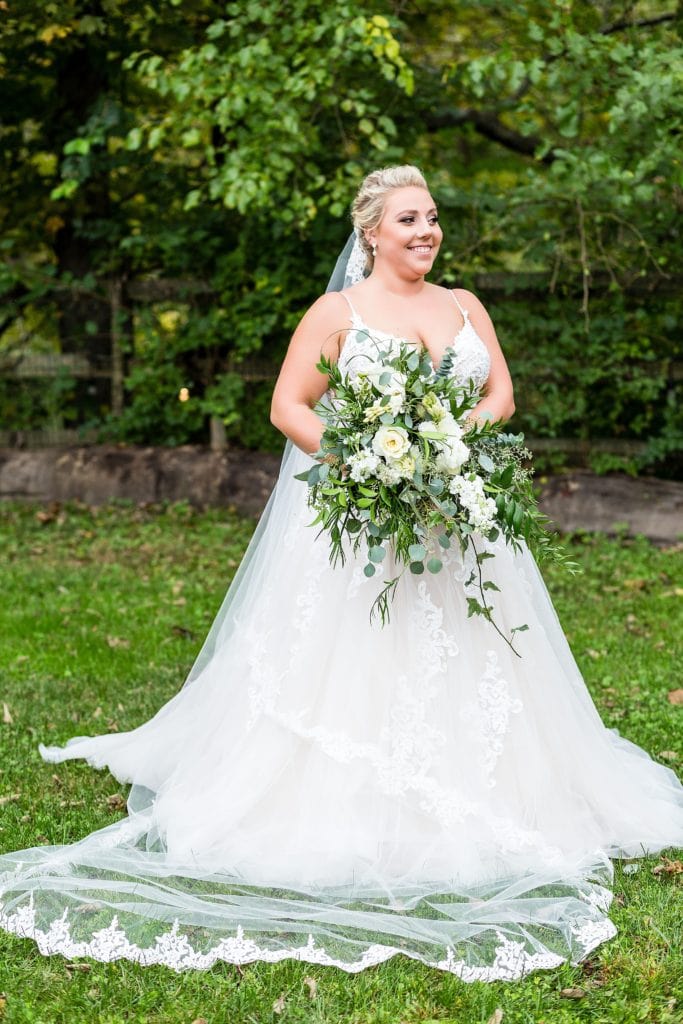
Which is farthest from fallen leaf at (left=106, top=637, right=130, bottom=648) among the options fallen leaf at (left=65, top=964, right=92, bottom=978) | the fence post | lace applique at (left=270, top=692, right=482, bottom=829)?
the fence post

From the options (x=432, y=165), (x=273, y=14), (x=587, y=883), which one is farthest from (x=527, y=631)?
(x=432, y=165)

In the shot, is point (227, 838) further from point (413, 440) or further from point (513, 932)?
point (413, 440)

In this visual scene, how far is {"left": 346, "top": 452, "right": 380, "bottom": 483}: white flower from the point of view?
352cm

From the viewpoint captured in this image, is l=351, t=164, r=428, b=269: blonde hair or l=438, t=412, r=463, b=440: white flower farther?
l=351, t=164, r=428, b=269: blonde hair

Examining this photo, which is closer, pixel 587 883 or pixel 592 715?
pixel 587 883

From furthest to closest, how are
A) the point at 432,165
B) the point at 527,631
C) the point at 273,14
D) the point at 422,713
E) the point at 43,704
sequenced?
1. the point at 432,165
2. the point at 273,14
3. the point at 43,704
4. the point at 527,631
5. the point at 422,713

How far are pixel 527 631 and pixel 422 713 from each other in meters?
0.56

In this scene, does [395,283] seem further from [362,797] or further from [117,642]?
[117,642]

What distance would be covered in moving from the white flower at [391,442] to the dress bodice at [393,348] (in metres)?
0.52

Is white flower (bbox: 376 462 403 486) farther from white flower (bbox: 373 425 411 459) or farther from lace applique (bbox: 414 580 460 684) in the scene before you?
lace applique (bbox: 414 580 460 684)

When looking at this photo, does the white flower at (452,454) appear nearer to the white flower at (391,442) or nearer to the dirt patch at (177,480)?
the white flower at (391,442)

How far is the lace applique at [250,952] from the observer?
3277 mm

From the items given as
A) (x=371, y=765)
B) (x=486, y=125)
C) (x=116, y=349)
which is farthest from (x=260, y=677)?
(x=486, y=125)

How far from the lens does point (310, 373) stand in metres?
4.15
